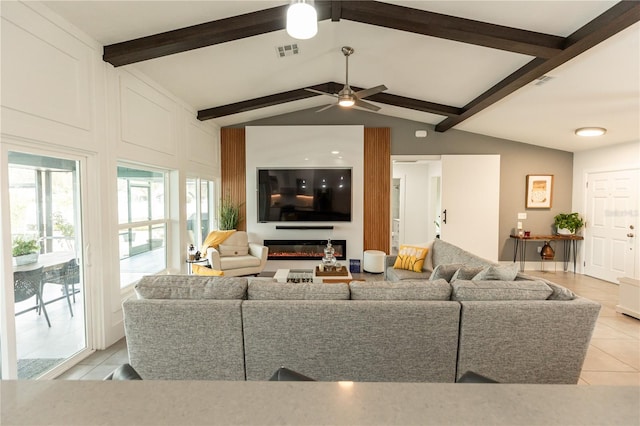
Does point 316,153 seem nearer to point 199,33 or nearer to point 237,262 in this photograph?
point 237,262

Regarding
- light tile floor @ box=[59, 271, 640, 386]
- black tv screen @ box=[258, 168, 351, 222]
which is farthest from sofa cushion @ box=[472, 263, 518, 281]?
black tv screen @ box=[258, 168, 351, 222]

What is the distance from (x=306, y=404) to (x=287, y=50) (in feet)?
12.8

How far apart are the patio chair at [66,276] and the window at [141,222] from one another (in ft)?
1.84

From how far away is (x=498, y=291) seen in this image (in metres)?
2.17

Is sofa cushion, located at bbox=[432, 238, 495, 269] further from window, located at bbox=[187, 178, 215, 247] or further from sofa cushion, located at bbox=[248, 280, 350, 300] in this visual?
window, located at bbox=[187, 178, 215, 247]

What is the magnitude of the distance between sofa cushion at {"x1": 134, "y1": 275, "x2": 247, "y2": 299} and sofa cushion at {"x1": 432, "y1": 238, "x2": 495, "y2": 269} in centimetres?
248

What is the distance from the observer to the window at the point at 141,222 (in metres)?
3.52

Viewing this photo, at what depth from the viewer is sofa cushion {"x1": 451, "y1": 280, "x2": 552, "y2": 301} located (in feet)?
7.09

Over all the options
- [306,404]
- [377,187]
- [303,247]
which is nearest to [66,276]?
[306,404]

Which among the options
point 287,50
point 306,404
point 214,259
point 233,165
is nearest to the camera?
point 306,404

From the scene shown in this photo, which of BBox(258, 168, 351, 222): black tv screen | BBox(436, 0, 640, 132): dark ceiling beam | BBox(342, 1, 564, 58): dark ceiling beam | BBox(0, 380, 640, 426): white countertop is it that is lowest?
BBox(0, 380, 640, 426): white countertop

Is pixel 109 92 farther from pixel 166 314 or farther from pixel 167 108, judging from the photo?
pixel 166 314

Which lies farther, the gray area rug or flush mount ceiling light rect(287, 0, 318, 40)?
the gray area rug

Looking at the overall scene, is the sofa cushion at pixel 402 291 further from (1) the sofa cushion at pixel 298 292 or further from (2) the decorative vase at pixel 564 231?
(2) the decorative vase at pixel 564 231
